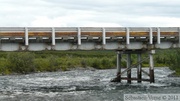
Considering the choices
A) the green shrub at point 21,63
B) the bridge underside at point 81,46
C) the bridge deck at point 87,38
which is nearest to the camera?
the bridge deck at point 87,38

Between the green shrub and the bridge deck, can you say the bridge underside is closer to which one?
the bridge deck

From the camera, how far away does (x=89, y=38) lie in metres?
48.8

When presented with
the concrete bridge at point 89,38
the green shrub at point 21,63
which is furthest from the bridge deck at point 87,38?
the green shrub at point 21,63

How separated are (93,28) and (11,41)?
894 cm

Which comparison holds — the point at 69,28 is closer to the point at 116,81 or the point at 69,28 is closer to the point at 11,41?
the point at 11,41

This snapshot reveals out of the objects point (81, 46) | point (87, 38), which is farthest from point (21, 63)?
point (87, 38)

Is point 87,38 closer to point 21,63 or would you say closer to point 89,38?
point 89,38

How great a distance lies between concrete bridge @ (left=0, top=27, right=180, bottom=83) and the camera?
46219mm

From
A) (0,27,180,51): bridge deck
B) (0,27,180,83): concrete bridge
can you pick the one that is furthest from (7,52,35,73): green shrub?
(0,27,180,51): bridge deck

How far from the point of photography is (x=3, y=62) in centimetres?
10962

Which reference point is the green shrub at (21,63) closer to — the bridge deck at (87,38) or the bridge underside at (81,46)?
the bridge underside at (81,46)

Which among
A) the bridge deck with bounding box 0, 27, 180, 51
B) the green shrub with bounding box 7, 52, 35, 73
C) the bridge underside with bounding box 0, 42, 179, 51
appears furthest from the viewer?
the green shrub with bounding box 7, 52, 35, 73

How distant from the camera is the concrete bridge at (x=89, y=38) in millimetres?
46219

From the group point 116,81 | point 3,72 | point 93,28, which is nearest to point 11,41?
point 93,28
